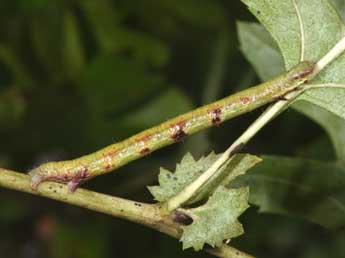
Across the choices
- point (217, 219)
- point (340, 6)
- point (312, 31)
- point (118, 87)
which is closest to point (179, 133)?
point (217, 219)

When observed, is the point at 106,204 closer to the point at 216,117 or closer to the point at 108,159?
the point at 108,159

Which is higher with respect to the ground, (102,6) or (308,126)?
(102,6)

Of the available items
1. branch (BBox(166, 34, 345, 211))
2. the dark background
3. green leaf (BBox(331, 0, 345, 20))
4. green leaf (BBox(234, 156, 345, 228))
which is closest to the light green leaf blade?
green leaf (BBox(234, 156, 345, 228))

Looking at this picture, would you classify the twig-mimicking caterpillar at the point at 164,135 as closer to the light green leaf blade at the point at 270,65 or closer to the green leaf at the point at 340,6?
the green leaf at the point at 340,6

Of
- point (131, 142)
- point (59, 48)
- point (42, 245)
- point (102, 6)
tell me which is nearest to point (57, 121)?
point (59, 48)

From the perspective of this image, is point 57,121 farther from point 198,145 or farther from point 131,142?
point 131,142

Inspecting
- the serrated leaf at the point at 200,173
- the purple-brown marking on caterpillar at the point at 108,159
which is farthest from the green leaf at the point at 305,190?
the purple-brown marking on caterpillar at the point at 108,159

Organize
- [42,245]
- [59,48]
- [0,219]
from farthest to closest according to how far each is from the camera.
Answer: [42,245], [0,219], [59,48]
